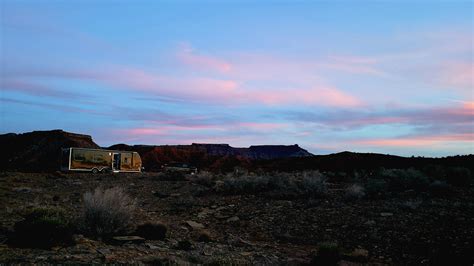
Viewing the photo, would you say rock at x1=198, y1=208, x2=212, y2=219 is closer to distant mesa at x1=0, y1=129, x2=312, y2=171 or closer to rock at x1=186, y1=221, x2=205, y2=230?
rock at x1=186, y1=221, x2=205, y2=230

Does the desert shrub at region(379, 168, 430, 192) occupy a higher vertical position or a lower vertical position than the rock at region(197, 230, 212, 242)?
higher

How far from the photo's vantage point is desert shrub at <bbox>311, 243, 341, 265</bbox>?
27.5 feet

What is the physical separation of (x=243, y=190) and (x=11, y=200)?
29.8 feet

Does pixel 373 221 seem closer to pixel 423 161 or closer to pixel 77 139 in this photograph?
pixel 423 161

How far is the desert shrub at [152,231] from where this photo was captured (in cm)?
970

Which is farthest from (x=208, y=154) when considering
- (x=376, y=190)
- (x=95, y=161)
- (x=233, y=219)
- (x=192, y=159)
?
(x=233, y=219)

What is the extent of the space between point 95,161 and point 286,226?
30.2m

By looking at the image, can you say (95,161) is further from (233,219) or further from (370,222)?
(370,222)

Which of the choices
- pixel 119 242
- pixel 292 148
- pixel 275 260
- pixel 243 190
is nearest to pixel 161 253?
pixel 119 242

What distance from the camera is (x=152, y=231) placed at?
9.80 metres

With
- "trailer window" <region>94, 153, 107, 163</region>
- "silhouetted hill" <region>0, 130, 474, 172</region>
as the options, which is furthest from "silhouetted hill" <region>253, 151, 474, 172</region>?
"trailer window" <region>94, 153, 107, 163</region>

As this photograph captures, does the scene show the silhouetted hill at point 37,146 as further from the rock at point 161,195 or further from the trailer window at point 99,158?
the rock at point 161,195

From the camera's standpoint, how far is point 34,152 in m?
65.6

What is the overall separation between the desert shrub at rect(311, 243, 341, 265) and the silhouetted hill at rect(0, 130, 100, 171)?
54663mm
